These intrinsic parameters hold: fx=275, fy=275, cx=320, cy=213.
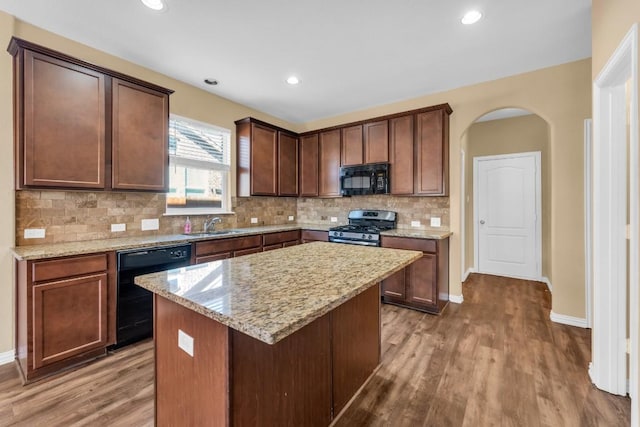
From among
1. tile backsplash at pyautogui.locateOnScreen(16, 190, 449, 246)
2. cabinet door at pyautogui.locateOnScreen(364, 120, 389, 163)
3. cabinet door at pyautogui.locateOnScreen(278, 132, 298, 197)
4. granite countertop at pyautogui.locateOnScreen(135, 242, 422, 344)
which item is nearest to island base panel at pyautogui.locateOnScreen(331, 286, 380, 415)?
granite countertop at pyautogui.locateOnScreen(135, 242, 422, 344)

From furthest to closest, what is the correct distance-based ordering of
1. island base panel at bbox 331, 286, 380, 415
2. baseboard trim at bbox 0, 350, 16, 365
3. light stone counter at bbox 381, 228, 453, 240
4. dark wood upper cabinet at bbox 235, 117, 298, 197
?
1. dark wood upper cabinet at bbox 235, 117, 298, 197
2. light stone counter at bbox 381, 228, 453, 240
3. baseboard trim at bbox 0, 350, 16, 365
4. island base panel at bbox 331, 286, 380, 415

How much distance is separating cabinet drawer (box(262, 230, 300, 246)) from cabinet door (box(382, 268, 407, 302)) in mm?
1508

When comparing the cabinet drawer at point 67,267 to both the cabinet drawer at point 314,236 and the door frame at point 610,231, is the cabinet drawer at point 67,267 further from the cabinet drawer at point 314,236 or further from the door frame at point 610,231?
the door frame at point 610,231

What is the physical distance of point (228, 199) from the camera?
12.9ft

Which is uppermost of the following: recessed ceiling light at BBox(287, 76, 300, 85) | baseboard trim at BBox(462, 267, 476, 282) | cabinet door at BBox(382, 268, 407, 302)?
recessed ceiling light at BBox(287, 76, 300, 85)

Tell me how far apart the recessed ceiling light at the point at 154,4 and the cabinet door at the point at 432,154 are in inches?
113

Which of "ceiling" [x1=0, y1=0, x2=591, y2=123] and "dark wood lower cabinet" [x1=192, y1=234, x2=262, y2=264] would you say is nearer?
"ceiling" [x1=0, y1=0, x2=591, y2=123]

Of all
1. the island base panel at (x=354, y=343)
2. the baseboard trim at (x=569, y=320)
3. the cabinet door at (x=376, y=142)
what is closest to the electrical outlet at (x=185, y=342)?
the island base panel at (x=354, y=343)

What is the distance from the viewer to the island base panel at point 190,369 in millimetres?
1006

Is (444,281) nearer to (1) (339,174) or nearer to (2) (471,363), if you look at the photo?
(2) (471,363)

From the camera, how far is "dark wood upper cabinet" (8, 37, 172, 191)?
2059 mm

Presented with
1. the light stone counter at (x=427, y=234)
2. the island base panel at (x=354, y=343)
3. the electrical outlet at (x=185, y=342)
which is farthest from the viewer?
the light stone counter at (x=427, y=234)

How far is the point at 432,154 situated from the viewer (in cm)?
342

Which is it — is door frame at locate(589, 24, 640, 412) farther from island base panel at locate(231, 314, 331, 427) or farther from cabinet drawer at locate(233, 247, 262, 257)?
cabinet drawer at locate(233, 247, 262, 257)
